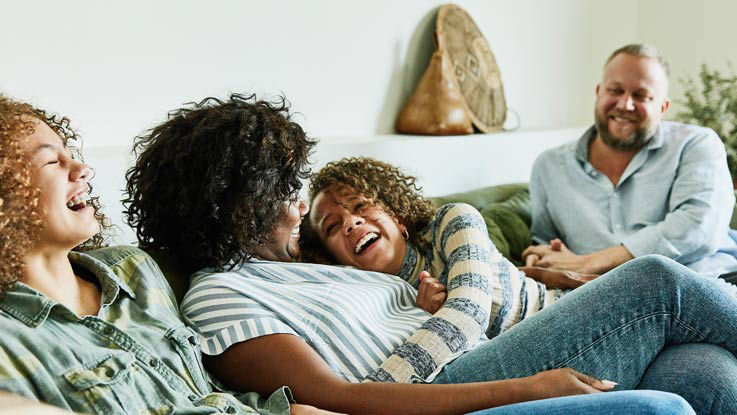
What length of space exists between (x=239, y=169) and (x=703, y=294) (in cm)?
92

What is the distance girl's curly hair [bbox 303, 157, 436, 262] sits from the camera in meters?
1.97

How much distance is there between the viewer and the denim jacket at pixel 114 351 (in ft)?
3.87

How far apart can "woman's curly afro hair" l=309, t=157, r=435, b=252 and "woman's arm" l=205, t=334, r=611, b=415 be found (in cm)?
57

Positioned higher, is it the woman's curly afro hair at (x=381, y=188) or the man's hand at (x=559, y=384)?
the woman's curly afro hair at (x=381, y=188)

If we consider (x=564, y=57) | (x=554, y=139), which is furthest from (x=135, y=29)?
(x=564, y=57)

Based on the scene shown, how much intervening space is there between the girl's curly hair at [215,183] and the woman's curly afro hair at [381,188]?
292 millimetres

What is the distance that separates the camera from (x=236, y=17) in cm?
243

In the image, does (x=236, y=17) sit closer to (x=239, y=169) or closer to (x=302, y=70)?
(x=302, y=70)

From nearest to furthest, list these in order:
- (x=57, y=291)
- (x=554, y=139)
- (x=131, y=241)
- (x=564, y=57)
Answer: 1. (x=57, y=291)
2. (x=131, y=241)
3. (x=554, y=139)
4. (x=564, y=57)

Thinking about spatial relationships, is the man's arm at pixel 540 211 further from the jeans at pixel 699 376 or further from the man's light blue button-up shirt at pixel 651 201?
the jeans at pixel 699 376

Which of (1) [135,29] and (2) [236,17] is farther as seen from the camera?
(2) [236,17]

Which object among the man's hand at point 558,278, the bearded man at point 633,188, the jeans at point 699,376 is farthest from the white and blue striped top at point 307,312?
the bearded man at point 633,188

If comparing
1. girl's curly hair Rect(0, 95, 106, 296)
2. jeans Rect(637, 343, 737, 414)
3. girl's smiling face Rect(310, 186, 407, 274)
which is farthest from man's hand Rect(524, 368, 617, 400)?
girl's curly hair Rect(0, 95, 106, 296)

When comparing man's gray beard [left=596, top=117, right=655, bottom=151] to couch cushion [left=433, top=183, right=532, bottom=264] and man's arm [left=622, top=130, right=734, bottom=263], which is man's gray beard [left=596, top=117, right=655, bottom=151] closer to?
man's arm [left=622, top=130, right=734, bottom=263]
